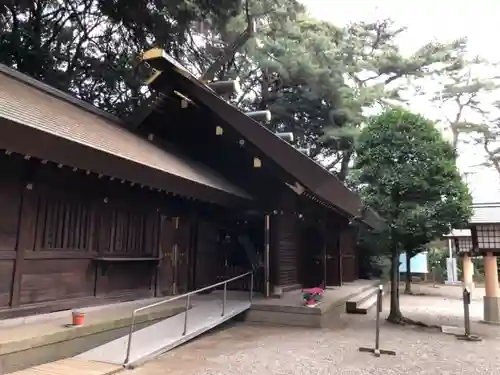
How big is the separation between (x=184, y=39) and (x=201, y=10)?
9.01ft

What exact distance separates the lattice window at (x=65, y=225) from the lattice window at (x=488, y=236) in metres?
8.51

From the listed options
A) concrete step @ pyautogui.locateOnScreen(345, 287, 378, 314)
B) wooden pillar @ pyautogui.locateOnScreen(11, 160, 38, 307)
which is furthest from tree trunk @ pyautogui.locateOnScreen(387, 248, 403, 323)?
wooden pillar @ pyautogui.locateOnScreen(11, 160, 38, 307)

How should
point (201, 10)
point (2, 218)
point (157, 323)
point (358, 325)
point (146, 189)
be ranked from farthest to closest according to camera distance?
point (201, 10), point (358, 325), point (146, 189), point (157, 323), point (2, 218)

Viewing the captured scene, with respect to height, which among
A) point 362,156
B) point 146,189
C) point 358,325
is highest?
point 362,156

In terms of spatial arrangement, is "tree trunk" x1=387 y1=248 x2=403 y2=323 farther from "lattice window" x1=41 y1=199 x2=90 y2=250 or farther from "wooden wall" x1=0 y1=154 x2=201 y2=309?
"lattice window" x1=41 y1=199 x2=90 y2=250

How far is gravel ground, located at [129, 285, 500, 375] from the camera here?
5.12 m

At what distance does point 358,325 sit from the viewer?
8539 mm

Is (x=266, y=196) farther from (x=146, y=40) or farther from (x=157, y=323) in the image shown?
(x=146, y=40)

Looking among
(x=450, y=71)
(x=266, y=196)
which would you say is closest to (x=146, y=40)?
(x=266, y=196)

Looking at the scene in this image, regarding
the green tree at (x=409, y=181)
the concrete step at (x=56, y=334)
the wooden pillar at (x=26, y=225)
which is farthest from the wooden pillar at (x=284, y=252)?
the wooden pillar at (x=26, y=225)

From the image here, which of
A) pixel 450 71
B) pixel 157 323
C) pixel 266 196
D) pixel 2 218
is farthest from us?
pixel 450 71

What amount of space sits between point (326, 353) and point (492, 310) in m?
5.55

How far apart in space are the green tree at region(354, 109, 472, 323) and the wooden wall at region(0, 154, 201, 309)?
4304 mm

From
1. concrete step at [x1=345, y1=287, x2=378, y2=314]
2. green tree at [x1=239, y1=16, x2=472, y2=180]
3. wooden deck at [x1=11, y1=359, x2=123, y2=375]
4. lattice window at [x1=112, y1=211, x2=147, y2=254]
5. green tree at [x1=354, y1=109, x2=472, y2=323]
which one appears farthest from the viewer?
green tree at [x1=239, y1=16, x2=472, y2=180]
